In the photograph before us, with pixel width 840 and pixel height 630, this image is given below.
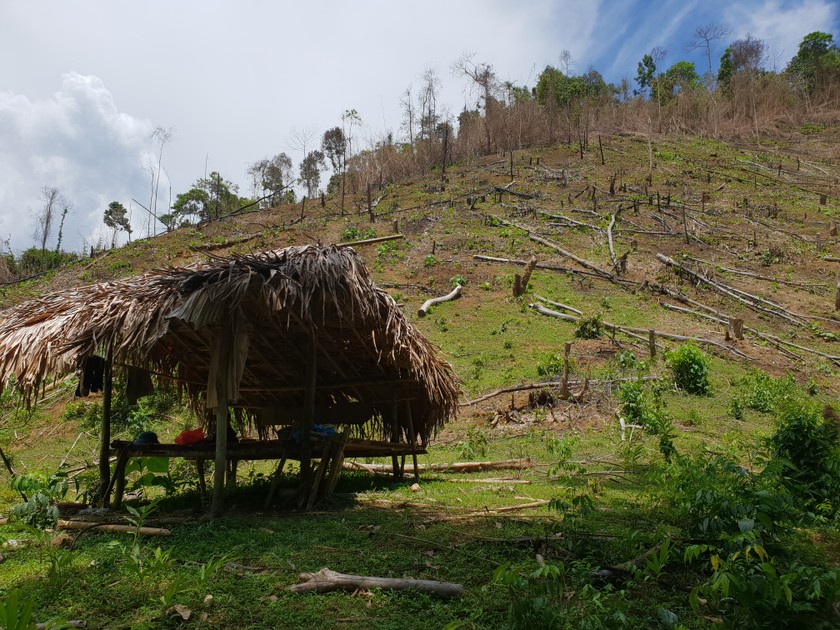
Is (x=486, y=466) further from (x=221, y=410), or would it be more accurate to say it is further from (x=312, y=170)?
(x=312, y=170)

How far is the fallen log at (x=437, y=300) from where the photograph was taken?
18.0 meters

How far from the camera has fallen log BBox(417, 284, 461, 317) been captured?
17953mm

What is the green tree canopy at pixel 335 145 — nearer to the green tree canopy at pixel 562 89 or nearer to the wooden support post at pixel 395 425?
the green tree canopy at pixel 562 89

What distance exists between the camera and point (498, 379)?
1355 cm

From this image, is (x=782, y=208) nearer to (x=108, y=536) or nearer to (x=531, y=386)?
(x=531, y=386)

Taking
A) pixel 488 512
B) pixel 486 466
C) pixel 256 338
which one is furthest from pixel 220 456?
pixel 486 466

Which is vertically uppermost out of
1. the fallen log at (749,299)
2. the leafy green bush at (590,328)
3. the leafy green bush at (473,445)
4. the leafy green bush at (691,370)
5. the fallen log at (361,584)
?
the fallen log at (749,299)

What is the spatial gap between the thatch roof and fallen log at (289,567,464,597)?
2.34 metres

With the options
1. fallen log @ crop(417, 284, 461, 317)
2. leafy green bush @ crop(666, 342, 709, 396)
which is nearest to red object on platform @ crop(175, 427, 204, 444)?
leafy green bush @ crop(666, 342, 709, 396)

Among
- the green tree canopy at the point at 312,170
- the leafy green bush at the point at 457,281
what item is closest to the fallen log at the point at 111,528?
the leafy green bush at the point at 457,281

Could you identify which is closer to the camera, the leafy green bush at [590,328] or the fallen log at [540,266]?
the leafy green bush at [590,328]

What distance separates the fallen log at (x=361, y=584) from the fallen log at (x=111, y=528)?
1.78 meters

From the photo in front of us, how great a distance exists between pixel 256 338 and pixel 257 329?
23 cm

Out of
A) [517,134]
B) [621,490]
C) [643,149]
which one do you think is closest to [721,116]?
[643,149]
